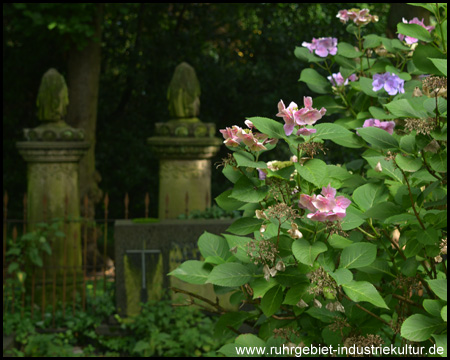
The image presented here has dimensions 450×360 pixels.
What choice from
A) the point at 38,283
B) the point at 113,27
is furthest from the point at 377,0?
the point at 38,283

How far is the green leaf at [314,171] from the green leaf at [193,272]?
50 centimetres

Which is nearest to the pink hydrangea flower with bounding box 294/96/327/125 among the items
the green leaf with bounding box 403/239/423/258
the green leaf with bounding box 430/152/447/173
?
the green leaf with bounding box 430/152/447/173

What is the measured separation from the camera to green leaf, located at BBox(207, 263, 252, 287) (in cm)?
205

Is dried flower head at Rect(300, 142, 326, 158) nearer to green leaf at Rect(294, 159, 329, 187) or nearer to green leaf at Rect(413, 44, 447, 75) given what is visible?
green leaf at Rect(294, 159, 329, 187)

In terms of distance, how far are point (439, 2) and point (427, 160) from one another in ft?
2.12

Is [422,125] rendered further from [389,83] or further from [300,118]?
[389,83]

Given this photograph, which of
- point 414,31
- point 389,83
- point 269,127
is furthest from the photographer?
point 389,83

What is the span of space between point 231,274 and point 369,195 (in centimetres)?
56

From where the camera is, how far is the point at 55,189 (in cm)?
716

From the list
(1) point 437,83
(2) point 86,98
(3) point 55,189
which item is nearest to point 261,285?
(1) point 437,83

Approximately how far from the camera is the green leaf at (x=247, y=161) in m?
1.95

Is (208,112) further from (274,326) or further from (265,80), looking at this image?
(274,326)

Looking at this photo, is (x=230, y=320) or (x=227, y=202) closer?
(x=227, y=202)

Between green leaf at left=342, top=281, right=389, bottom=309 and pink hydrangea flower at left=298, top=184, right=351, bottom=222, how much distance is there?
226mm
